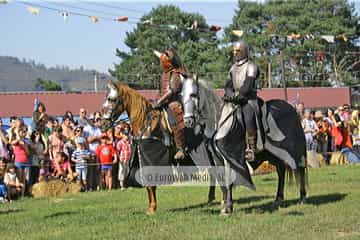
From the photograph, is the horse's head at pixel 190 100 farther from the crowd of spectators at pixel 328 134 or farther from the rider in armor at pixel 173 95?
the crowd of spectators at pixel 328 134

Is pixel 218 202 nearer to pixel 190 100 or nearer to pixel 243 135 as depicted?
pixel 243 135

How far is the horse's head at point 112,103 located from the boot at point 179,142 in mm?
950

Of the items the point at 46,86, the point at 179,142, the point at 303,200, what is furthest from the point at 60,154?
the point at 46,86

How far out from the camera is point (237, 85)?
10.1 metres

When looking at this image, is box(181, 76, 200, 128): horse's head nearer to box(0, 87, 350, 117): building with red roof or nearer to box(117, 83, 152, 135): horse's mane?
box(117, 83, 152, 135): horse's mane

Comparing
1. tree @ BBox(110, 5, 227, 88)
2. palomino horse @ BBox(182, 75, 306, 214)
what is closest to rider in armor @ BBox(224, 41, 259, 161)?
palomino horse @ BBox(182, 75, 306, 214)

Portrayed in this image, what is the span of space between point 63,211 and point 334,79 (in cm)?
5417

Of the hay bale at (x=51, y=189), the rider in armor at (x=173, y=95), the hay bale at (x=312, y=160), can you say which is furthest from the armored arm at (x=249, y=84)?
the hay bale at (x=312, y=160)

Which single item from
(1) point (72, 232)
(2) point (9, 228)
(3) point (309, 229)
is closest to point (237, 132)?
(3) point (309, 229)

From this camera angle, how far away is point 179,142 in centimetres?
1041

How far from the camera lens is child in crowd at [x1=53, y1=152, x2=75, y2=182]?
48.9ft

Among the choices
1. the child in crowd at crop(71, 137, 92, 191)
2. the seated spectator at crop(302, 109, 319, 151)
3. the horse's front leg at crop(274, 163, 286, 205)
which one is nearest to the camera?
the horse's front leg at crop(274, 163, 286, 205)

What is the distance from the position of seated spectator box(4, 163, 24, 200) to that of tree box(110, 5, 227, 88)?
44.1 m

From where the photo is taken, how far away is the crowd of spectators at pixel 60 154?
46.2ft
